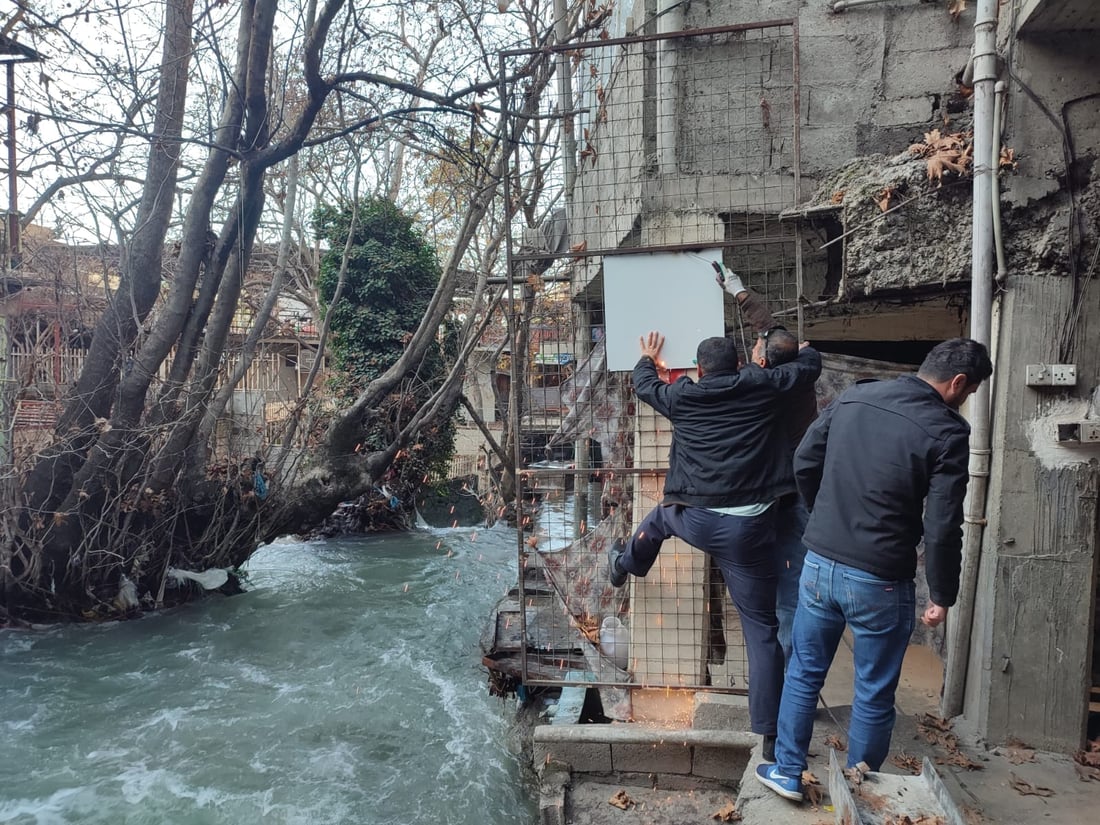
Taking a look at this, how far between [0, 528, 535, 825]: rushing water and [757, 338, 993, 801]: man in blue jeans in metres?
2.81

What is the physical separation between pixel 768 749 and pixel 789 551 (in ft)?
3.13

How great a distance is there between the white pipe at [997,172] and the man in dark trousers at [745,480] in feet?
3.38

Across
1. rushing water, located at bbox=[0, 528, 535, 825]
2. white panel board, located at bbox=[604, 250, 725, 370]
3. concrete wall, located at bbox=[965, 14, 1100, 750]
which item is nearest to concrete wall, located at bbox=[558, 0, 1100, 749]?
concrete wall, located at bbox=[965, 14, 1100, 750]

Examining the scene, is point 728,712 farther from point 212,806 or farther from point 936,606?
point 212,806

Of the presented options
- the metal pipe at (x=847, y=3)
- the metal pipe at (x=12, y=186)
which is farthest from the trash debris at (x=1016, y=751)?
the metal pipe at (x=12, y=186)

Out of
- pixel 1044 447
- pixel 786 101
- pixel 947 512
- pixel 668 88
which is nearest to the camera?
pixel 947 512

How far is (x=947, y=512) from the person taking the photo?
251cm

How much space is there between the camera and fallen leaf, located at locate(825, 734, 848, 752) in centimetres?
346

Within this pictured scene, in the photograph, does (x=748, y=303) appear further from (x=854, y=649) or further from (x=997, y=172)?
(x=854, y=649)

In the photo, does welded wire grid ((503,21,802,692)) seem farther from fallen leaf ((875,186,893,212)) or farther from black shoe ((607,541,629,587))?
fallen leaf ((875,186,893,212))

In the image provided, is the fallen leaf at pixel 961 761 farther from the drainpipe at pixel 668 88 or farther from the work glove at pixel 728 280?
the drainpipe at pixel 668 88

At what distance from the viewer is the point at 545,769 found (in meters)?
4.01

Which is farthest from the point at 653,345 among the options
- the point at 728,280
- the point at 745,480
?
the point at 745,480

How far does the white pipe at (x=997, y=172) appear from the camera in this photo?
343 cm
